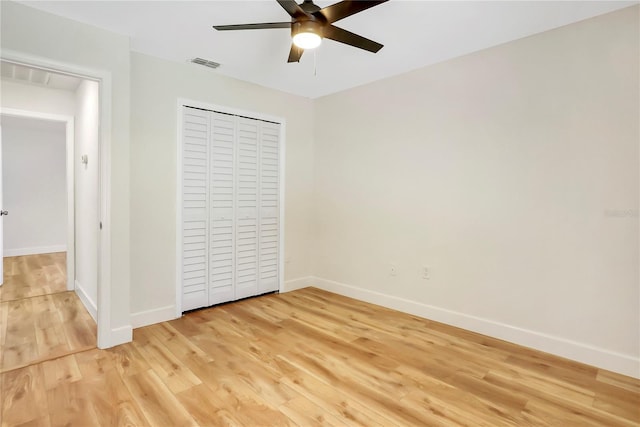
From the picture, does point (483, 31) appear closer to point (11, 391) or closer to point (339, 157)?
point (339, 157)

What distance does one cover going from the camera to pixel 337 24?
8.49 ft

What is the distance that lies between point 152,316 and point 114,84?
211 centimetres

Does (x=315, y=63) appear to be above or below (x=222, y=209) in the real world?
above

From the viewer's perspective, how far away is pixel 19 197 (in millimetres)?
6504

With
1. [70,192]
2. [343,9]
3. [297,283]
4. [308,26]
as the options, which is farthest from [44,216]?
[343,9]

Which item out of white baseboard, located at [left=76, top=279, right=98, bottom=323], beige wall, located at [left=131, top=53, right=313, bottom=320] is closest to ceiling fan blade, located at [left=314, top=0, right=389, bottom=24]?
beige wall, located at [left=131, top=53, right=313, bottom=320]

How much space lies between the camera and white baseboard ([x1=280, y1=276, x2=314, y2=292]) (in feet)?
14.3

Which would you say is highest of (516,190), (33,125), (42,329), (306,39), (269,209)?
(33,125)

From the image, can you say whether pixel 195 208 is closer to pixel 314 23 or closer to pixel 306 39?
pixel 306 39

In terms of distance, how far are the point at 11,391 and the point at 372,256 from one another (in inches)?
126

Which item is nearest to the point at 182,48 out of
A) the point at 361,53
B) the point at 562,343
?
the point at 361,53

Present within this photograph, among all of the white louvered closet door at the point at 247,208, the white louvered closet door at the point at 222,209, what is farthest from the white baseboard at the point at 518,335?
the white louvered closet door at the point at 222,209

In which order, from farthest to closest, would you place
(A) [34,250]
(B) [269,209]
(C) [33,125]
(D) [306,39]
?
(A) [34,250] → (C) [33,125] → (B) [269,209] → (D) [306,39]

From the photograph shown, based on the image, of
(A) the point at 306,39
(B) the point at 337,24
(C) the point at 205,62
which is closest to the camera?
(A) the point at 306,39
